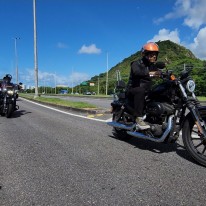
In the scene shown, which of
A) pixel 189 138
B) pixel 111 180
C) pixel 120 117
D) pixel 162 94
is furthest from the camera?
pixel 120 117

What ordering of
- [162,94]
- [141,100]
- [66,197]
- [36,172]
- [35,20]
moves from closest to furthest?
[66,197]
[36,172]
[162,94]
[141,100]
[35,20]

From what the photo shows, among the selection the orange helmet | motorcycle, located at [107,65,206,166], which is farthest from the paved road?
the orange helmet

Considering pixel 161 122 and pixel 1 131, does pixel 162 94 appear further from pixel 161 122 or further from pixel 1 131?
pixel 1 131

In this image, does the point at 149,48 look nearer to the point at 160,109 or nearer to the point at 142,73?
the point at 142,73

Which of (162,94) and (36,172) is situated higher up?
(162,94)

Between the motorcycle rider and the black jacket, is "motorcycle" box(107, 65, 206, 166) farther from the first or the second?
the black jacket

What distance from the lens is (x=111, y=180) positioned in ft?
12.1

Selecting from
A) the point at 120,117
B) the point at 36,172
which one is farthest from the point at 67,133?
the point at 36,172

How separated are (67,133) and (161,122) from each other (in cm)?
269

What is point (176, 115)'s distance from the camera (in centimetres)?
474

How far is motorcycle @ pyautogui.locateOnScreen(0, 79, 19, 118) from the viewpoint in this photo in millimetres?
11023

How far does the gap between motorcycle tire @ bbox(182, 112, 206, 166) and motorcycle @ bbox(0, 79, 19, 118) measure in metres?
7.77

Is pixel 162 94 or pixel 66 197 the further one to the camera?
pixel 162 94

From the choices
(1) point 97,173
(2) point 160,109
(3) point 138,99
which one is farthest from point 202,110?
(1) point 97,173
